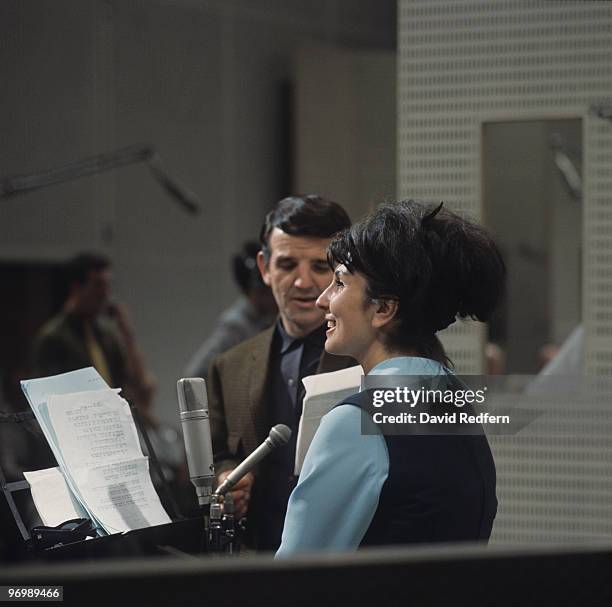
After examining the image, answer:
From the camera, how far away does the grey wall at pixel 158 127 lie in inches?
224

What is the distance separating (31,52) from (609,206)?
3.66m

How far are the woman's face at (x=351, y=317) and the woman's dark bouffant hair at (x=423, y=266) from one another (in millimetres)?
16

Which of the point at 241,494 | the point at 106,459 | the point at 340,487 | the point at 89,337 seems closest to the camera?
the point at 340,487

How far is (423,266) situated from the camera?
1.53 meters

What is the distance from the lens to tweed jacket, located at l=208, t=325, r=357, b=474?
2.09 meters

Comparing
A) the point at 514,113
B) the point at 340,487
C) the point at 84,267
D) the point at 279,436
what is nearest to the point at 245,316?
the point at 84,267

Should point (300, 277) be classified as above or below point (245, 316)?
above

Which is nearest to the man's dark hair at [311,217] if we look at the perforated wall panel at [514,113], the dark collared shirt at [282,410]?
the dark collared shirt at [282,410]

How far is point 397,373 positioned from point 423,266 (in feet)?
0.52

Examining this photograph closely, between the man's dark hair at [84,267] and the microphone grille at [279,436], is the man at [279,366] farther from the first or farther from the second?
the man's dark hair at [84,267]

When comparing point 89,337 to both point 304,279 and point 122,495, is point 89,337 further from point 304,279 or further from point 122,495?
point 122,495

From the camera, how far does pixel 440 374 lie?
1.54 meters

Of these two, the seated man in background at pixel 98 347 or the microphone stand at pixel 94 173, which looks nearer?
the microphone stand at pixel 94 173

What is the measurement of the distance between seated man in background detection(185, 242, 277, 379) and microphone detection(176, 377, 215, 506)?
2.22 m
